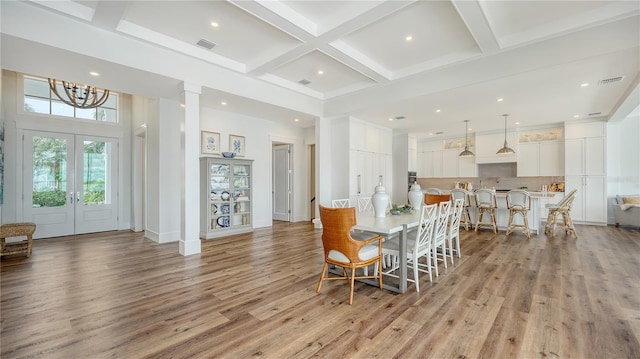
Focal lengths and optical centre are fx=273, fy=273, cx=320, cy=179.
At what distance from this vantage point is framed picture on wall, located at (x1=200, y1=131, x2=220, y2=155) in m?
5.90

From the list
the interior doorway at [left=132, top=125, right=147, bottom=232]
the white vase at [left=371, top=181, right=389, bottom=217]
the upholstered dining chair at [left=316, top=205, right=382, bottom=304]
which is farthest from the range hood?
the interior doorway at [left=132, top=125, right=147, bottom=232]

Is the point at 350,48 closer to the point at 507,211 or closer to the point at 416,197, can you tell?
the point at 416,197

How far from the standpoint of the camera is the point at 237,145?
6441mm

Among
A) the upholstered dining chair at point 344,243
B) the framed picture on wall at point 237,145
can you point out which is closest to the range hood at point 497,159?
the framed picture on wall at point 237,145

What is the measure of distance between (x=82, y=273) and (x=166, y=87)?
296 centimetres

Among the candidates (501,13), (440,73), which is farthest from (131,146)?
(501,13)

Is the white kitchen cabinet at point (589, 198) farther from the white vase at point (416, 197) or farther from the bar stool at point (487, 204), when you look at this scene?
the white vase at point (416, 197)

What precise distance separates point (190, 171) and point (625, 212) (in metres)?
9.56

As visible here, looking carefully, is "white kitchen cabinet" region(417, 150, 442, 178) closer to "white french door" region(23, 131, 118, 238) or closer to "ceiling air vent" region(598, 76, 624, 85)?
"ceiling air vent" region(598, 76, 624, 85)

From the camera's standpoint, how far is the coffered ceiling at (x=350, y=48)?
3.16 metres

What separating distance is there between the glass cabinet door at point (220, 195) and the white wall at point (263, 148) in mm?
633

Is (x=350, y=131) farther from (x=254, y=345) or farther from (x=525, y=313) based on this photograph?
(x=254, y=345)

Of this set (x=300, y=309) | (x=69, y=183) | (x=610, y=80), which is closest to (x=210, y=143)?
(x=69, y=183)

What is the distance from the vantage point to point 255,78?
5148 millimetres
